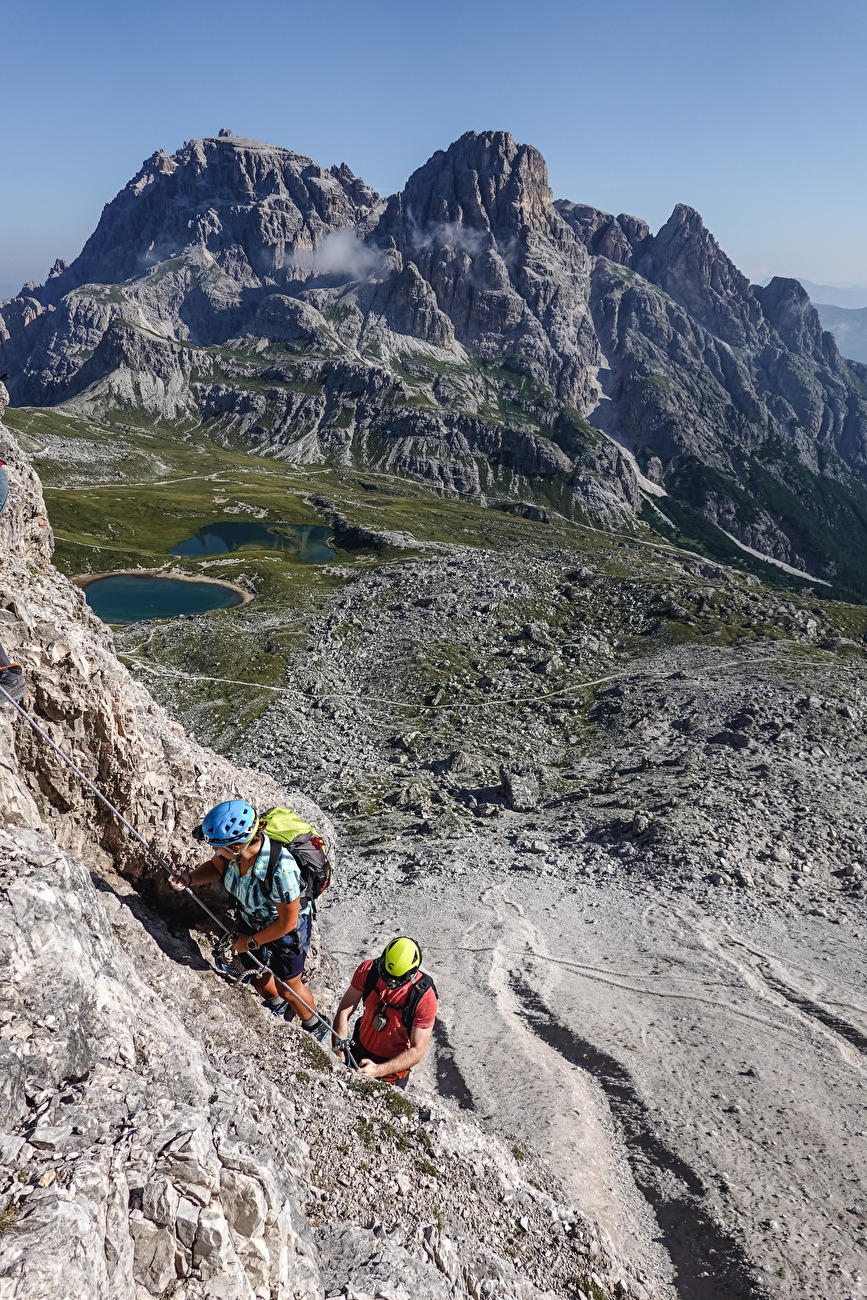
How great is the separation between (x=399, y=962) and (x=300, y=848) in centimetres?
303

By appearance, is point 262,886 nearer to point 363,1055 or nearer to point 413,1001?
point 413,1001

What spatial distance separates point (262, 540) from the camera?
173 metres

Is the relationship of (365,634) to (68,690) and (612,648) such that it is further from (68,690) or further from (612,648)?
(68,690)

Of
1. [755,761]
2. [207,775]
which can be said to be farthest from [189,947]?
[755,761]

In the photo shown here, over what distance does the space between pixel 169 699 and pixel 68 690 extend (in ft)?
196

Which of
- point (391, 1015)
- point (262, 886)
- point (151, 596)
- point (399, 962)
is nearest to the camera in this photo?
point (262, 886)

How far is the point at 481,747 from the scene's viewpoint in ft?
187

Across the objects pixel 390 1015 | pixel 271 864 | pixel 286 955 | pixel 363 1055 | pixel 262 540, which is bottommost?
pixel 262 540

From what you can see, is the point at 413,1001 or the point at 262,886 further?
the point at 413,1001

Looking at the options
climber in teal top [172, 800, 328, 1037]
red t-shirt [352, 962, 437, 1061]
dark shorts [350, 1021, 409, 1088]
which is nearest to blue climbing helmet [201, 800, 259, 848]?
climber in teal top [172, 800, 328, 1037]

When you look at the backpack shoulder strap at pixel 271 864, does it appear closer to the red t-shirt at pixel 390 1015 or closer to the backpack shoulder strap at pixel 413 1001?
the red t-shirt at pixel 390 1015

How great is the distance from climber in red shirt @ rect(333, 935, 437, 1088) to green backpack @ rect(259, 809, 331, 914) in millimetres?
1825

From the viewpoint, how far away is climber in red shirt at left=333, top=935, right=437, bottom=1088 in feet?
42.9

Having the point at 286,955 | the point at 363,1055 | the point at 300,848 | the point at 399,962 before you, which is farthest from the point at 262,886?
the point at 363,1055
